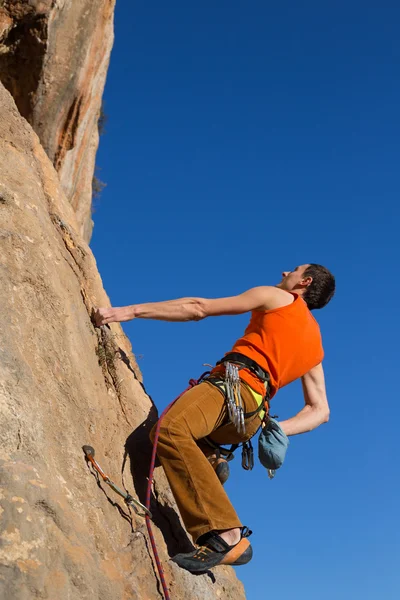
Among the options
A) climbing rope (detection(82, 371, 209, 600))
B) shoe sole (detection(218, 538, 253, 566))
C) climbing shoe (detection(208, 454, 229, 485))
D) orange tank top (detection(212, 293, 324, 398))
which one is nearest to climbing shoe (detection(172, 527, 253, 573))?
shoe sole (detection(218, 538, 253, 566))

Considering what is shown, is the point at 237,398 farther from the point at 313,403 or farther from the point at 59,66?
the point at 59,66

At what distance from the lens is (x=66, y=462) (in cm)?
492

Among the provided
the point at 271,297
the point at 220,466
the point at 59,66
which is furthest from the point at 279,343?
the point at 59,66

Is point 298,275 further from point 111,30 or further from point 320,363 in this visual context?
point 111,30

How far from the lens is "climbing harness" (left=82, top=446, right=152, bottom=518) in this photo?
5223 mm

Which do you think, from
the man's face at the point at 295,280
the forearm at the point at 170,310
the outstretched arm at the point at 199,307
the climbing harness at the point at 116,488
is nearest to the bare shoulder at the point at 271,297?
the outstretched arm at the point at 199,307

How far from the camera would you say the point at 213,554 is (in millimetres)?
5207

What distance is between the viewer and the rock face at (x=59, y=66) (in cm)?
961

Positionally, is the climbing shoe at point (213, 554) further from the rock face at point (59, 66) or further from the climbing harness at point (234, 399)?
the rock face at point (59, 66)

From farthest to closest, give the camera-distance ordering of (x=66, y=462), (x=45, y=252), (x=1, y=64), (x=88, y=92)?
(x=88, y=92)
(x=1, y=64)
(x=45, y=252)
(x=66, y=462)

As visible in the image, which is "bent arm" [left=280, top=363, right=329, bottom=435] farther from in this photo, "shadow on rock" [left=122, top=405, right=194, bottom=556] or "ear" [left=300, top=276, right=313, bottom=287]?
"shadow on rock" [left=122, top=405, right=194, bottom=556]

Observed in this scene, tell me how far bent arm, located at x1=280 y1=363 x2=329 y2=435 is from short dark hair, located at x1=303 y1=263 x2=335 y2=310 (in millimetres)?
599

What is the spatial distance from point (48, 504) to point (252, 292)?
103 inches

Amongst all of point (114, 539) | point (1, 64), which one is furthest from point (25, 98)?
point (114, 539)
